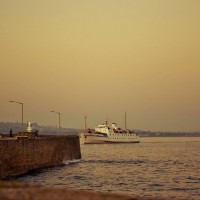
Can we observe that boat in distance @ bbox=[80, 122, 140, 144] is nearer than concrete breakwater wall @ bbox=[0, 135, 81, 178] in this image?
No

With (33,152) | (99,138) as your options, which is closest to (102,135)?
(99,138)

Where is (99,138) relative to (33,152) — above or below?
above

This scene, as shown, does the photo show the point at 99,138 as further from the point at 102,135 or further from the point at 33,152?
the point at 33,152

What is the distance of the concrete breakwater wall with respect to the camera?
3778cm

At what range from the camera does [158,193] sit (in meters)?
31.1

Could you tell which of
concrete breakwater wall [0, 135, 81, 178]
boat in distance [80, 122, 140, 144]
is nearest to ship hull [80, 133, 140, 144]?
boat in distance [80, 122, 140, 144]

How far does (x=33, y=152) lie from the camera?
45.7 meters

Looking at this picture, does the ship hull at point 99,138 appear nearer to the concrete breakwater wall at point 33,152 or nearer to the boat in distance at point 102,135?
the boat in distance at point 102,135

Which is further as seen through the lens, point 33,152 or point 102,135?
point 102,135

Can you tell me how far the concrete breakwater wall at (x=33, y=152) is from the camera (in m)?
37.8

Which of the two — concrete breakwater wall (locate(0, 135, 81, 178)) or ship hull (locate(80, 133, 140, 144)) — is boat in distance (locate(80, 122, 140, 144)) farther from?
concrete breakwater wall (locate(0, 135, 81, 178))

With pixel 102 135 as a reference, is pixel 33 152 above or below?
below

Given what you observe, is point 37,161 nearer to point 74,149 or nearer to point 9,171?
point 9,171

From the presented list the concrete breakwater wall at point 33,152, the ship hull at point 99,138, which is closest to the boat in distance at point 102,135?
the ship hull at point 99,138
